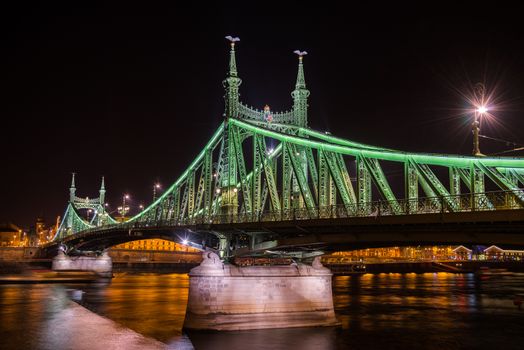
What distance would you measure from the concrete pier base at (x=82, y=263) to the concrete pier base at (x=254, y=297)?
67.1 m

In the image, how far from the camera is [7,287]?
202 ft

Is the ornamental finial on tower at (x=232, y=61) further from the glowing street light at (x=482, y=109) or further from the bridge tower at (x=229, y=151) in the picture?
the glowing street light at (x=482, y=109)

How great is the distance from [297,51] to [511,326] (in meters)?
31.8

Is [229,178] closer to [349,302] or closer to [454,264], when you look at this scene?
[349,302]

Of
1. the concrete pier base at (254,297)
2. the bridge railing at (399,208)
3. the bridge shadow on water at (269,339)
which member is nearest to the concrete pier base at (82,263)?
the bridge railing at (399,208)

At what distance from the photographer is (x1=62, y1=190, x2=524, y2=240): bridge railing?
23.8 meters

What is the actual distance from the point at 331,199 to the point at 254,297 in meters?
14.4

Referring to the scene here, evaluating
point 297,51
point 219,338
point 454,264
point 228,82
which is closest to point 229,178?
point 228,82

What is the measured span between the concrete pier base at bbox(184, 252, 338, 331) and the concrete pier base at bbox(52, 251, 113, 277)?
67064 mm

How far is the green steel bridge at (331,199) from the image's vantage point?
2461cm

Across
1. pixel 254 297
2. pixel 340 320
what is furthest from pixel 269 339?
pixel 340 320

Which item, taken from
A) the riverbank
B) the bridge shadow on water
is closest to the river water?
the bridge shadow on water

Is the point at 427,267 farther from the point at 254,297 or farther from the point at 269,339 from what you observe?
the point at 269,339

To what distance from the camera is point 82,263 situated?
9462 cm
